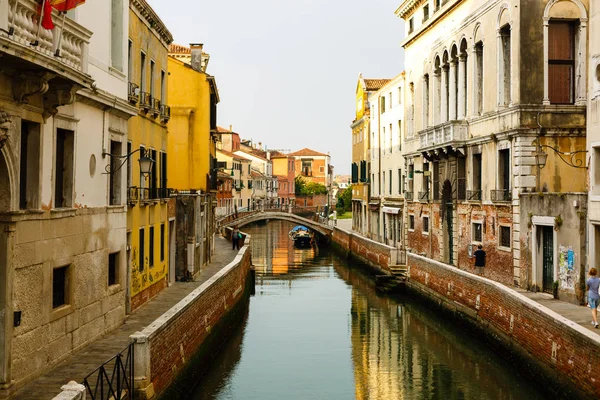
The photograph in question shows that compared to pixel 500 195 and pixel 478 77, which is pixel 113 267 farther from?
pixel 478 77

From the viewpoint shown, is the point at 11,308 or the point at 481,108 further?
the point at 481,108

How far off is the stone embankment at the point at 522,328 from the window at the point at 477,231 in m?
1.69

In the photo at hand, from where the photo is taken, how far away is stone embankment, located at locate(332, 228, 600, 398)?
11055mm

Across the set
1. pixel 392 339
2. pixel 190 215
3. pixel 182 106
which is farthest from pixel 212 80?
pixel 392 339

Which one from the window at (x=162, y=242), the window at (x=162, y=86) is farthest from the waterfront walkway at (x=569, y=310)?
the window at (x=162, y=86)

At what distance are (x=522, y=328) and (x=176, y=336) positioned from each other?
21.5 feet

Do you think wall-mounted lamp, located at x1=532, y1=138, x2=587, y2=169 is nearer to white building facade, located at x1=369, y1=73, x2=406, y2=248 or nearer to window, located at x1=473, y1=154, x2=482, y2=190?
window, located at x1=473, y1=154, x2=482, y2=190

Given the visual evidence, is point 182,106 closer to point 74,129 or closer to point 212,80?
point 212,80

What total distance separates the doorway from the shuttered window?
3834mm

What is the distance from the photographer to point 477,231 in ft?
78.4

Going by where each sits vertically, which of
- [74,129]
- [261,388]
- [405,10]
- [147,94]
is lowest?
[261,388]

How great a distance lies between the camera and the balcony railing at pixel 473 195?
2362 centimetres

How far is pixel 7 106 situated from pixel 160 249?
1071 centimetres

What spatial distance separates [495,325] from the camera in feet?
54.2
